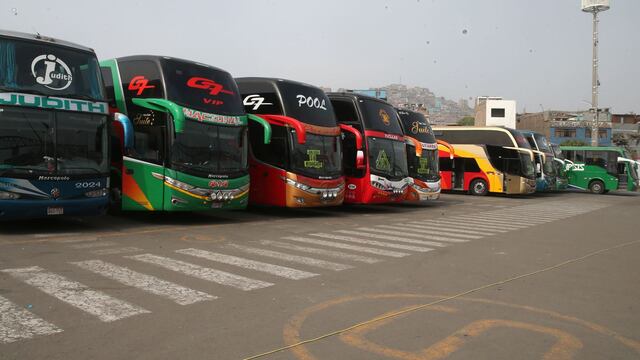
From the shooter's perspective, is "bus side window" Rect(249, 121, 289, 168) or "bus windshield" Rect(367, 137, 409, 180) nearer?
"bus side window" Rect(249, 121, 289, 168)

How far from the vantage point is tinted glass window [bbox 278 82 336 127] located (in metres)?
15.2

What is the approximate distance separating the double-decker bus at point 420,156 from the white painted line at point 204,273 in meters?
12.5

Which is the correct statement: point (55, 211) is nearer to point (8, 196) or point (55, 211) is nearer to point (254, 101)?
point (8, 196)

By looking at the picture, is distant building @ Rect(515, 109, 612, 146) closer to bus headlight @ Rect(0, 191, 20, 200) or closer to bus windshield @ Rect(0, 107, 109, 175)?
bus windshield @ Rect(0, 107, 109, 175)

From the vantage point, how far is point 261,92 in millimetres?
15797

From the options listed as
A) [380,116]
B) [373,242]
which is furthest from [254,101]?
[373,242]

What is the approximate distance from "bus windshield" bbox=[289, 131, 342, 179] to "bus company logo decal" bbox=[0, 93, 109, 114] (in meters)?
5.25

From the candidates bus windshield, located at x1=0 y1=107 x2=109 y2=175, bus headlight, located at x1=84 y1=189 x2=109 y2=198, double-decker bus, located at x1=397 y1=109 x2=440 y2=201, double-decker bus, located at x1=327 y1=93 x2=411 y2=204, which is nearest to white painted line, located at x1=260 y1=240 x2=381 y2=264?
bus headlight, located at x1=84 y1=189 x2=109 y2=198

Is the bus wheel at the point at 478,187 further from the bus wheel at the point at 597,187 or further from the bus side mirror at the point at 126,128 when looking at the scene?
the bus side mirror at the point at 126,128

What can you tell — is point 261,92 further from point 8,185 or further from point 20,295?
point 20,295

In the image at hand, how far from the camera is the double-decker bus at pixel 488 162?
28.3 m

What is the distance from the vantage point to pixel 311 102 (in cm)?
1574

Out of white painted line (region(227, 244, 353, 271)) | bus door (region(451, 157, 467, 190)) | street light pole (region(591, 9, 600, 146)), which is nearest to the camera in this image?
white painted line (region(227, 244, 353, 271))

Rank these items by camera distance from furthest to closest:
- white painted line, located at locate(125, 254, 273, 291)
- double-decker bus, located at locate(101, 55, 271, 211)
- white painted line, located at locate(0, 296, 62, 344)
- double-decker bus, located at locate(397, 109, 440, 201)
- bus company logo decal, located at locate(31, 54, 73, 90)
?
double-decker bus, located at locate(397, 109, 440, 201)
double-decker bus, located at locate(101, 55, 271, 211)
bus company logo decal, located at locate(31, 54, 73, 90)
white painted line, located at locate(125, 254, 273, 291)
white painted line, located at locate(0, 296, 62, 344)
